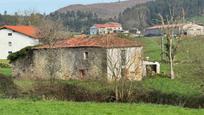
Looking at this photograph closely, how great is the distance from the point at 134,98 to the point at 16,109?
39.4ft

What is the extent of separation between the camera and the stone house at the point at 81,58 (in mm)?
52500

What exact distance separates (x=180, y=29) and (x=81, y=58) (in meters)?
14.5

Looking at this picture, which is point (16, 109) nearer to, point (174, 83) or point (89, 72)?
point (174, 83)

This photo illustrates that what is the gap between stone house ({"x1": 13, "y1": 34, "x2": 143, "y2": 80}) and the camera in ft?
172

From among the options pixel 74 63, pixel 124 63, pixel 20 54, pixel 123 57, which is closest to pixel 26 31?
pixel 20 54

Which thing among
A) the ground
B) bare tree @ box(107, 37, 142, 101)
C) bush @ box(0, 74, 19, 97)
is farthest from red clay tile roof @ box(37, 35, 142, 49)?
bush @ box(0, 74, 19, 97)

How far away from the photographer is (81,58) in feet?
184

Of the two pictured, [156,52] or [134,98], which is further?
[156,52]

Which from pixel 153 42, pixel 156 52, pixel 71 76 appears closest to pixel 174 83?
pixel 71 76

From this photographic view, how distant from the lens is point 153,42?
99.0 meters

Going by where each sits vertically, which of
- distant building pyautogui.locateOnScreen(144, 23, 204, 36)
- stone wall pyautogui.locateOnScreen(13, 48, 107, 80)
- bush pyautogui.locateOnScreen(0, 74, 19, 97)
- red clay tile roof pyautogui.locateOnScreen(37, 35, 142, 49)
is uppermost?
distant building pyautogui.locateOnScreen(144, 23, 204, 36)

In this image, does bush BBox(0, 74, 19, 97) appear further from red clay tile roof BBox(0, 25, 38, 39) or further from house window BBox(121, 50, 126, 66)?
red clay tile roof BBox(0, 25, 38, 39)

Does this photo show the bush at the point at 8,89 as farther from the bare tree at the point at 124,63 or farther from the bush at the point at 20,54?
the bush at the point at 20,54

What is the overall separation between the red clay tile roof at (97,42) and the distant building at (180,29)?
18.3 feet
